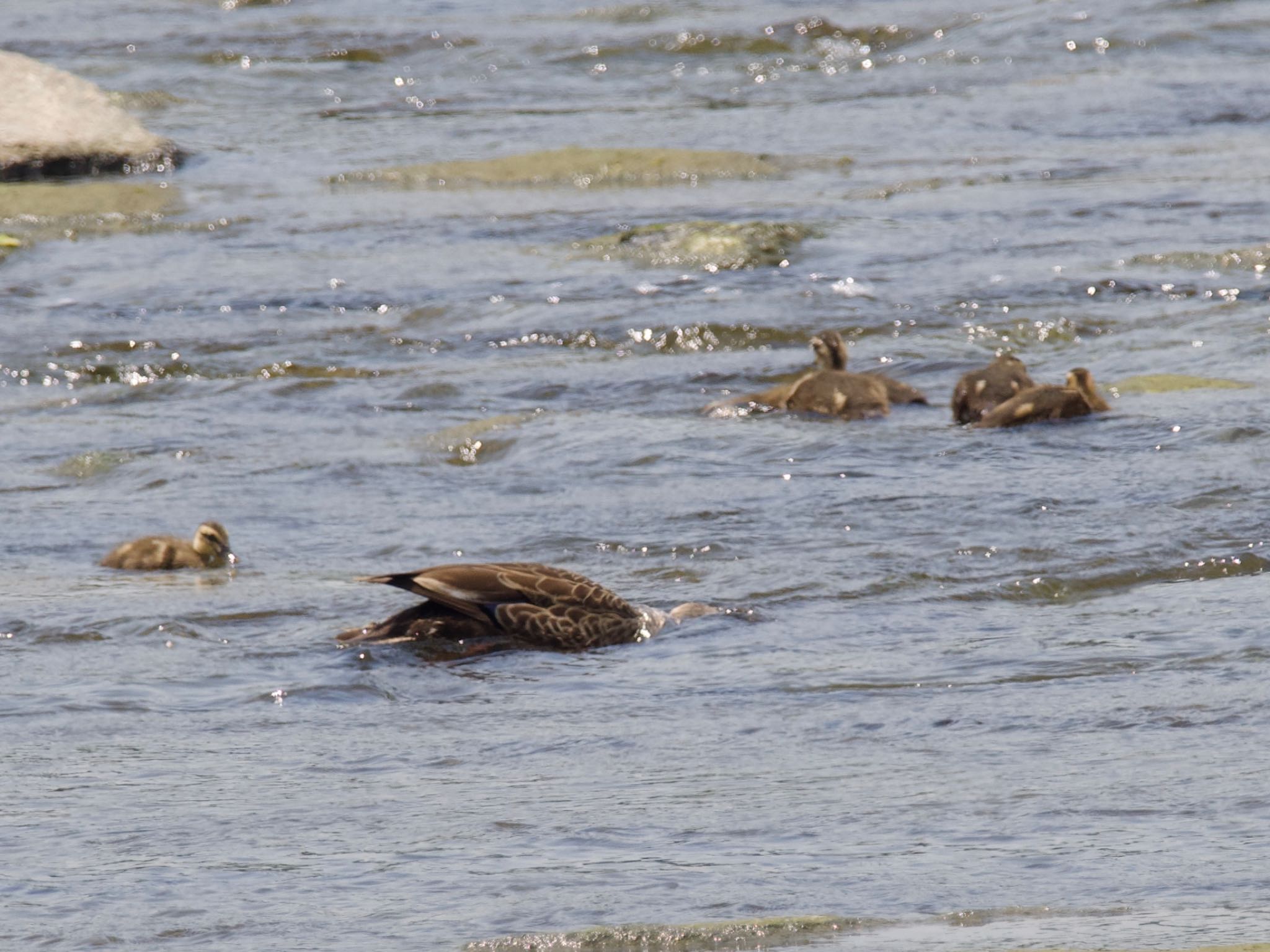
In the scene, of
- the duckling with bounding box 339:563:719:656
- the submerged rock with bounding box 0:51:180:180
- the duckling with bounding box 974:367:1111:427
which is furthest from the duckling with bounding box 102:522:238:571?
the submerged rock with bounding box 0:51:180:180

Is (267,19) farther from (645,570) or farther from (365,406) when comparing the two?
(645,570)

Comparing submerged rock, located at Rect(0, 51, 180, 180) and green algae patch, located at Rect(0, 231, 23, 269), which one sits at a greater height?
submerged rock, located at Rect(0, 51, 180, 180)

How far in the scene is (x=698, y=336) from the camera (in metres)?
12.8

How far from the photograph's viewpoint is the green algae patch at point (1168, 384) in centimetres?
1089

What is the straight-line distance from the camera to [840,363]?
11.4 meters

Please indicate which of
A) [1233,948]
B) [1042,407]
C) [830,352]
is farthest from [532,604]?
[830,352]

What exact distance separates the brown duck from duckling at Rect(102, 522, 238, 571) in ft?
9.92

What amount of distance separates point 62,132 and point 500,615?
504 inches

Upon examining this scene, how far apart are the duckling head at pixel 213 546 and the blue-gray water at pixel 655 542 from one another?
0.14 metres

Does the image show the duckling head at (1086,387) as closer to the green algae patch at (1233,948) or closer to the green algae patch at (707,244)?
the green algae patch at (707,244)

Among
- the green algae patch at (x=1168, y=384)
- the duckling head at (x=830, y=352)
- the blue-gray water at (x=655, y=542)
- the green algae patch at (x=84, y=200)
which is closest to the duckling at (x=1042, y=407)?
the blue-gray water at (x=655, y=542)

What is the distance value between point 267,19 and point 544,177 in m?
12.3

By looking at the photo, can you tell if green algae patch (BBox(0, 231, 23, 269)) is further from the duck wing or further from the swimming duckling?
the duck wing

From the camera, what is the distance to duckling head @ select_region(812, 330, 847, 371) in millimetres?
11312
